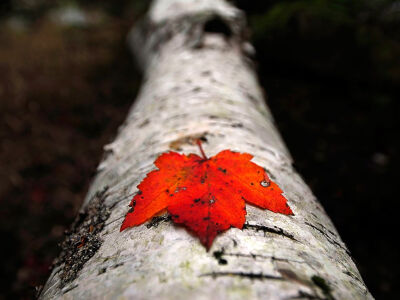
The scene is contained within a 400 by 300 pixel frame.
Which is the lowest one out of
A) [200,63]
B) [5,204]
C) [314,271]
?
[314,271]

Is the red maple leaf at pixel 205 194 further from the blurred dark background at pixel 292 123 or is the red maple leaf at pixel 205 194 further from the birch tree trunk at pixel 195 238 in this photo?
the blurred dark background at pixel 292 123

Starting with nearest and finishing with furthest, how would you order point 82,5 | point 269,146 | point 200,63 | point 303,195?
point 303,195 < point 269,146 < point 200,63 < point 82,5

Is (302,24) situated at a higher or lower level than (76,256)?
higher

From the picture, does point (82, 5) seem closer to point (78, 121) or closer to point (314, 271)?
point (78, 121)

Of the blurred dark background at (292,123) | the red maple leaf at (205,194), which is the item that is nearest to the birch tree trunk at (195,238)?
the red maple leaf at (205,194)

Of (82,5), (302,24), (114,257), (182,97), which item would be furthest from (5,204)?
(82,5)

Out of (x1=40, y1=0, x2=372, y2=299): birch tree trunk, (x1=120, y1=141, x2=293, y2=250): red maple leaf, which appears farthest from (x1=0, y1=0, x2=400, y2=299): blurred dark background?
(x1=120, y1=141, x2=293, y2=250): red maple leaf

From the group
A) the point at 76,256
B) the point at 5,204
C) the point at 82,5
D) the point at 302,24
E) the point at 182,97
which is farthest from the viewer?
the point at 82,5

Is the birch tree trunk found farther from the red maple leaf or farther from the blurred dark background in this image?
the blurred dark background

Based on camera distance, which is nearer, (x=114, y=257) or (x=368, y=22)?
(x=114, y=257)
